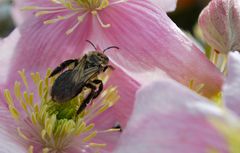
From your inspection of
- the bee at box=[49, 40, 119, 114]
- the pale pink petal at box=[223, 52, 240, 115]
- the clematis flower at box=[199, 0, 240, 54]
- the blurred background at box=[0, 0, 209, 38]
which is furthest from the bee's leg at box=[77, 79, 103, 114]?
the blurred background at box=[0, 0, 209, 38]

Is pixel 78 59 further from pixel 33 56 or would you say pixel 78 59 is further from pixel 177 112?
pixel 177 112

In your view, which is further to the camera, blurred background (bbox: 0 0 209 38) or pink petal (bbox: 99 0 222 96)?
blurred background (bbox: 0 0 209 38)

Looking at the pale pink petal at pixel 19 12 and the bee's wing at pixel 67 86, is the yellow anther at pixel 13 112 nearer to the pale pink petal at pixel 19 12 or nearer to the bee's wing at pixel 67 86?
the bee's wing at pixel 67 86

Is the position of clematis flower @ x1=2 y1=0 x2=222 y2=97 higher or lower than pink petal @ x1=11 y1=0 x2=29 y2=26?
lower

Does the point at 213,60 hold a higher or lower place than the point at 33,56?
lower

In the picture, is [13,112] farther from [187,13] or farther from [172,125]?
[187,13]

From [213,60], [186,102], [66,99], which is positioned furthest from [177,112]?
[213,60]

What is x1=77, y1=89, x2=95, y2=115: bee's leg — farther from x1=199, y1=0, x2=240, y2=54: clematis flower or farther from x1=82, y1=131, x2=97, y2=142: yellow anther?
x1=199, y1=0, x2=240, y2=54: clematis flower
